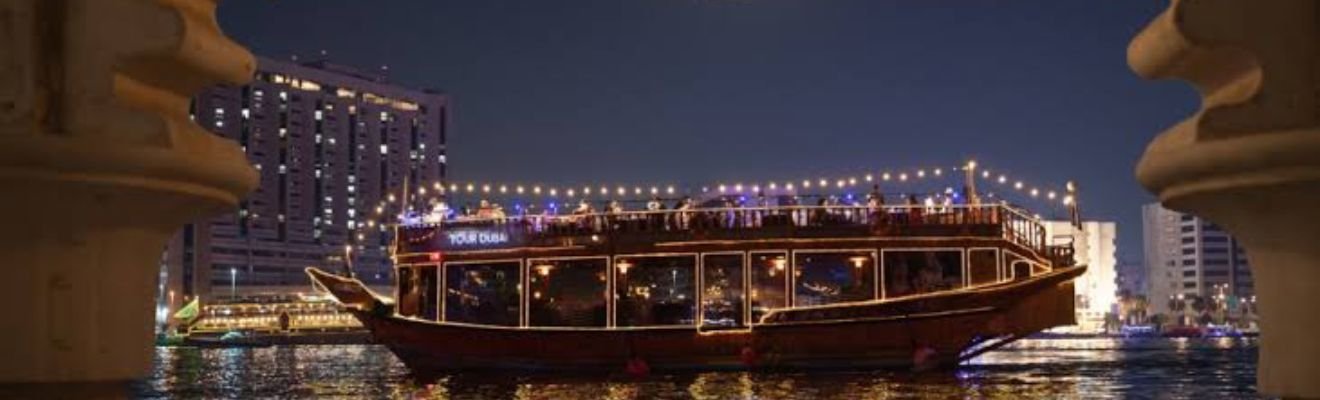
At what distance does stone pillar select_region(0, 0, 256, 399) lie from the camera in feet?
19.0

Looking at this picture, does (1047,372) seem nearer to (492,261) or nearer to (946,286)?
(946,286)

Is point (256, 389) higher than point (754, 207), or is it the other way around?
point (754, 207)

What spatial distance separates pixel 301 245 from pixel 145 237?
635 ft

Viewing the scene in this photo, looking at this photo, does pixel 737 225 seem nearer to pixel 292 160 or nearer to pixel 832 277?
pixel 832 277

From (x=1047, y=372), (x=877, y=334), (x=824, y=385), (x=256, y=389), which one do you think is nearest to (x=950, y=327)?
(x=877, y=334)

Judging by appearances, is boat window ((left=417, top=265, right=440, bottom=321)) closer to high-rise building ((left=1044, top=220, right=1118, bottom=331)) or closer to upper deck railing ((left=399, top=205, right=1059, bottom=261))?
upper deck railing ((left=399, top=205, right=1059, bottom=261))

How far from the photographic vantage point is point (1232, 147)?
518cm

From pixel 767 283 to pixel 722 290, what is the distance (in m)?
1.22

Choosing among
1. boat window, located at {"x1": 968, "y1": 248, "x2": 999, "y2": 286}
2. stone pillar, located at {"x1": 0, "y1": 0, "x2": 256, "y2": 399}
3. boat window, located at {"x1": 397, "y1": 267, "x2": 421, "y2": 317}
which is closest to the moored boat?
boat window, located at {"x1": 968, "y1": 248, "x2": 999, "y2": 286}

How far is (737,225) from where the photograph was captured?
3822cm

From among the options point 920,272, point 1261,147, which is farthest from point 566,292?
point 1261,147

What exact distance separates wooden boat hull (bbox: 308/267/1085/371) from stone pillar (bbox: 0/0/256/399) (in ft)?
99.1

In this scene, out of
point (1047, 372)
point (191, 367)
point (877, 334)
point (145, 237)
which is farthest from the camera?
point (191, 367)

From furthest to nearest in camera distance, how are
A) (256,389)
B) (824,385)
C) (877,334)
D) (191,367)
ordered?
(191,367) → (256,389) → (877,334) → (824,385)
